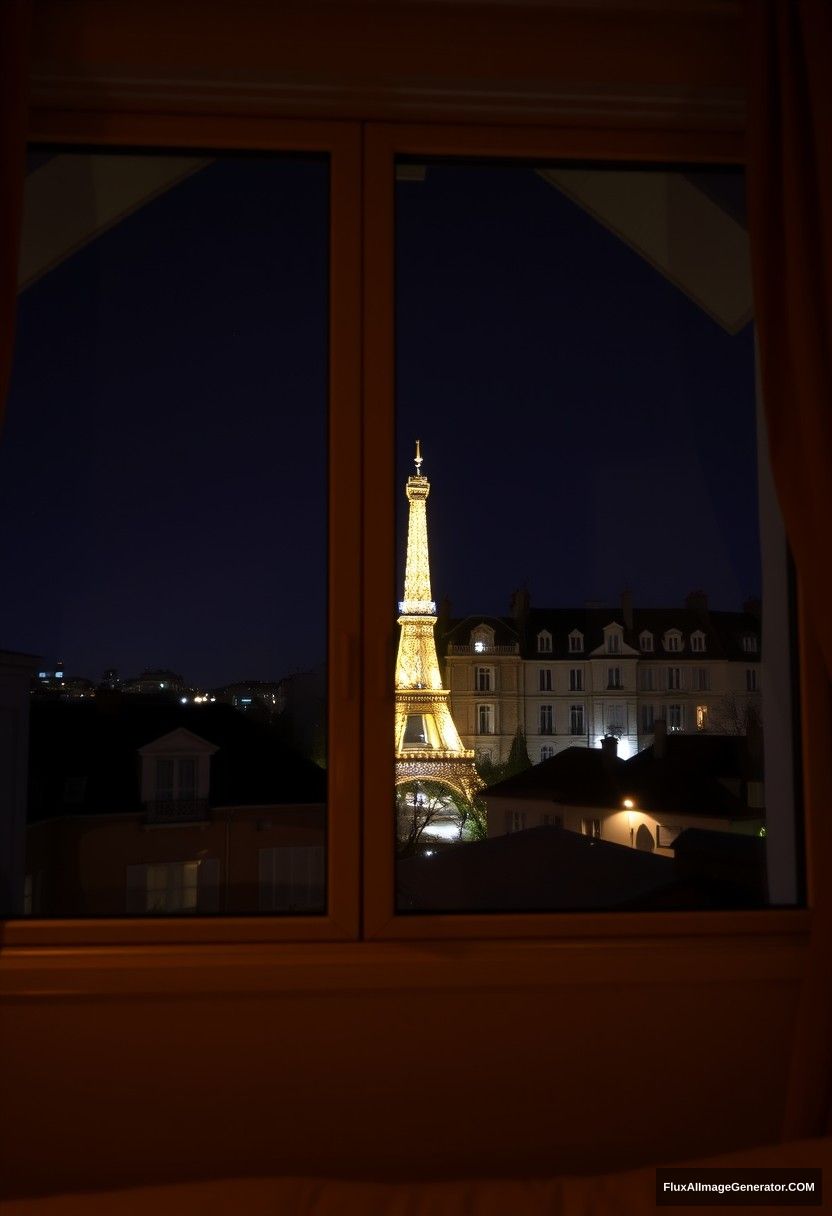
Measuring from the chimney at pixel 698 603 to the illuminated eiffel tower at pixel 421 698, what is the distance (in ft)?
2.23

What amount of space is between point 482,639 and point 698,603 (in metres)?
0.58

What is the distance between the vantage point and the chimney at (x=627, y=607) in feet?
7.15

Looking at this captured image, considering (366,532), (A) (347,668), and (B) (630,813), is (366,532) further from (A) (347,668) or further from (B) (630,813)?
(B) (630,813)

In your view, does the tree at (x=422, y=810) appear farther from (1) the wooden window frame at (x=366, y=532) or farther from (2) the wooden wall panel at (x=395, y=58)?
(2) the wooden wall panel at (x=395, y=58)

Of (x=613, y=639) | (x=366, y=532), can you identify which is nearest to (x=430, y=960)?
(x=366, y=532)

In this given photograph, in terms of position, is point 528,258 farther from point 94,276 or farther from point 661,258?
point 94,276

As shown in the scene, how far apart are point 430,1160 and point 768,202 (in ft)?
5.90

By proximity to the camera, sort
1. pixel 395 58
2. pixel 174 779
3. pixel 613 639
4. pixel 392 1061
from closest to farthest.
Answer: pixel 392 1061 → pixel 395 58 → pixel 174 779 → pixel 613 639

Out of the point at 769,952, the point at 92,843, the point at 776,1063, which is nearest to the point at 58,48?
the point at 92,843

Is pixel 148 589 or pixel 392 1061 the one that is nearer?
pixel 392 1061

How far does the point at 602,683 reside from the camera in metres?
2.05

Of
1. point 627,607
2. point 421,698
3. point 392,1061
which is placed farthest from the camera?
point 627,607

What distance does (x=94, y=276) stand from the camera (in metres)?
2.57

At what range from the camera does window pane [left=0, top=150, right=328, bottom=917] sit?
6.10 feet
